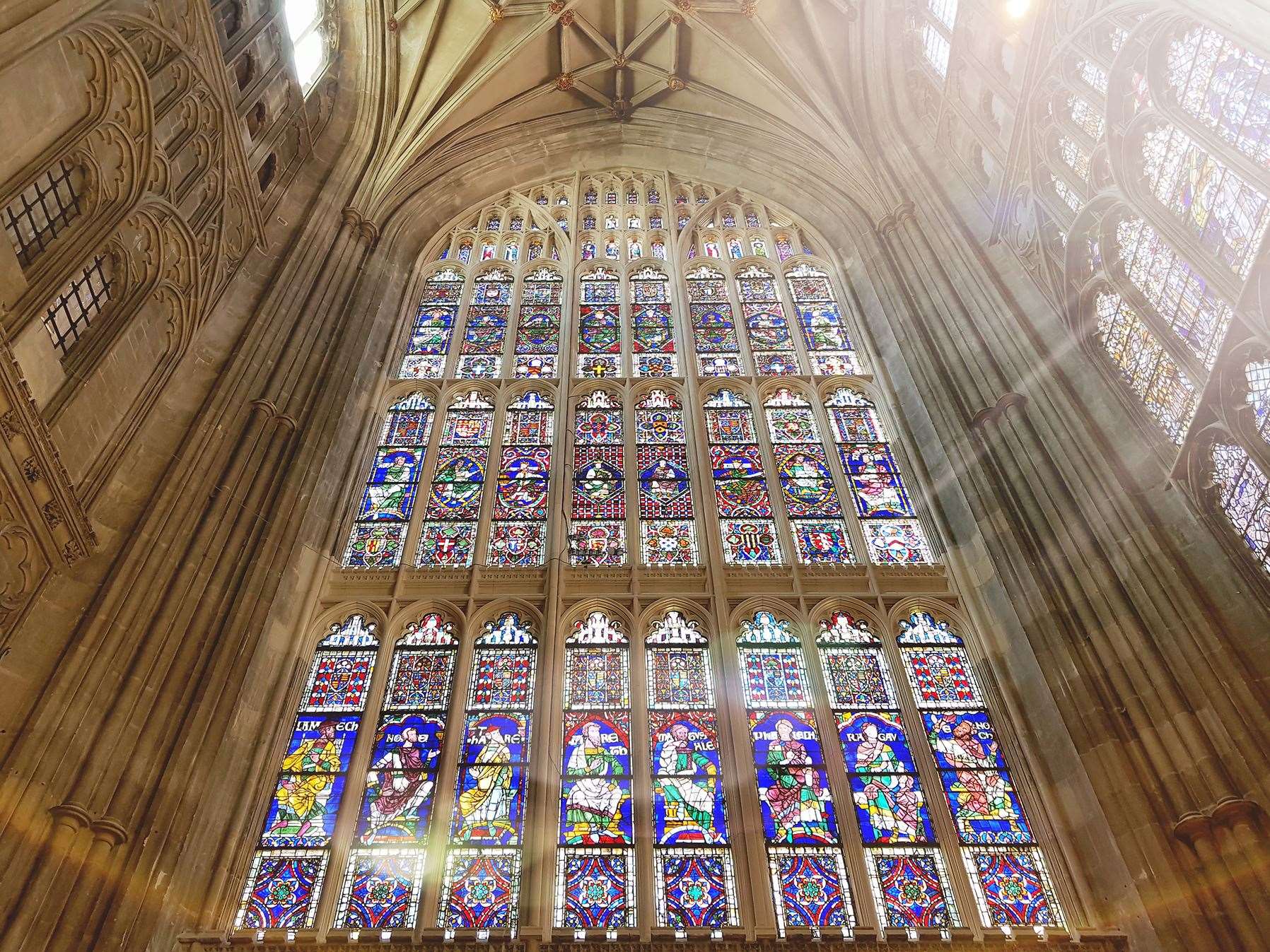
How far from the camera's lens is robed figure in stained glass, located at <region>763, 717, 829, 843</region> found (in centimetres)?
866

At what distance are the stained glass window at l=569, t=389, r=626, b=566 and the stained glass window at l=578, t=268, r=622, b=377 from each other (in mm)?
697

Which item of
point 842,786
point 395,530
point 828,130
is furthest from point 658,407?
point 828,130

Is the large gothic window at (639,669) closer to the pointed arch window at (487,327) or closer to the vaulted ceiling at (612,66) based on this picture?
the pointed arch window at (487,327)

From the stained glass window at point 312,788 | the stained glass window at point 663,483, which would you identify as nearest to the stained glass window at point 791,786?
the stained glass window at point 663,483

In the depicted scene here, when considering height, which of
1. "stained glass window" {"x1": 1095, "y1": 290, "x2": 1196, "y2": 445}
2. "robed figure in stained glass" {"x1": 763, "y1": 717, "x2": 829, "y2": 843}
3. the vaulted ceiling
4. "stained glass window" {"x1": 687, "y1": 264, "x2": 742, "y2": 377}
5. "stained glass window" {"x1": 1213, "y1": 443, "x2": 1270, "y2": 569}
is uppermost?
the vaulted ceiling

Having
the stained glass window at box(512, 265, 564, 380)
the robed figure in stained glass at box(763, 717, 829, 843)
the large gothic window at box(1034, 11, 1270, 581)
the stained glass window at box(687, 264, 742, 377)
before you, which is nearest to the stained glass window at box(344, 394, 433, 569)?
the stained glass window at box(512, 265, 564, 380)

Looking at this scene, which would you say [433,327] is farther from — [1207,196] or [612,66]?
[1207,196]

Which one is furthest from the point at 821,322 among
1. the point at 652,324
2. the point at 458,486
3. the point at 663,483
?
the point at 458,486

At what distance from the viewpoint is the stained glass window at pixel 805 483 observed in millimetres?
11508

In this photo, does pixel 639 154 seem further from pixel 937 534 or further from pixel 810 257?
pixel 937 534

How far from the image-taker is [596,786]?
8.97 m

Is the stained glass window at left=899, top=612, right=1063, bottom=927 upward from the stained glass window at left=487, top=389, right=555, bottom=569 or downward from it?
downward

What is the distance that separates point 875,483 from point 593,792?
224 inches

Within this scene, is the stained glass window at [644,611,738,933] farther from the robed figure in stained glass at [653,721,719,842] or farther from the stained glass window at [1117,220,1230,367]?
the stained glass window at [1117,220,1230,367]
